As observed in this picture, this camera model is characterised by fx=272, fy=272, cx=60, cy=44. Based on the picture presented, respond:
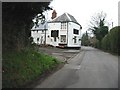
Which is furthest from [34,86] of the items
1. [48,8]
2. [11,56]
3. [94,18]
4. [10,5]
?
[94,18]

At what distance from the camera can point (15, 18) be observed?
1407cm

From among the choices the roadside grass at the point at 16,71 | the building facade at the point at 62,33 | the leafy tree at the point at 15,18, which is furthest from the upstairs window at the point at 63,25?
the roadside grass at the point at 16,71

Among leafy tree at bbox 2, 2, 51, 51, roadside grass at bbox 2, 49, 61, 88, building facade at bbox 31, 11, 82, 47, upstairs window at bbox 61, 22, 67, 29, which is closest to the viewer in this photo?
roadside grass at bbox 2, 49, 61, 88

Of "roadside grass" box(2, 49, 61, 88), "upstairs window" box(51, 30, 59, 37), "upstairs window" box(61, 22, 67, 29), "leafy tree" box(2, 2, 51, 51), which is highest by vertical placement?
"upstairs window" box(61, 22, 67, 29)

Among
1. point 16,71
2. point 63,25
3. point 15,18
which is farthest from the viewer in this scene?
point 63,25

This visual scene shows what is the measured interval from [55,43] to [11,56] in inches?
2435

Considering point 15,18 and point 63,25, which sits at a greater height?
point 63,25

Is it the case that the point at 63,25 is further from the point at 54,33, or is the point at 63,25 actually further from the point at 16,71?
the point at 16,71

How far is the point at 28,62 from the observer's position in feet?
49.5

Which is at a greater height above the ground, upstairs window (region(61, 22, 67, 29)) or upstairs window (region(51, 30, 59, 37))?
upstairs window (region(61, 22, 67, 29))

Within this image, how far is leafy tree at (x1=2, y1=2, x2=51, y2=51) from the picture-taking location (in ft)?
41.2

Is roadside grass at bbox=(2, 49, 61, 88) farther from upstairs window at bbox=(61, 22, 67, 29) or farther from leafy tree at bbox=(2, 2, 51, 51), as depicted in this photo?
upstairs window at bbox=(61, 22, 67, 29)

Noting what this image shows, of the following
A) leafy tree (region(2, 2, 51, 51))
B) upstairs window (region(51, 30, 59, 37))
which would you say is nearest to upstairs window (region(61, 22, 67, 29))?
upstairs window (region(51, 30, 59, 37))

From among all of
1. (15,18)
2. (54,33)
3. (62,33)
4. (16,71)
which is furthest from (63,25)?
(16,71)
